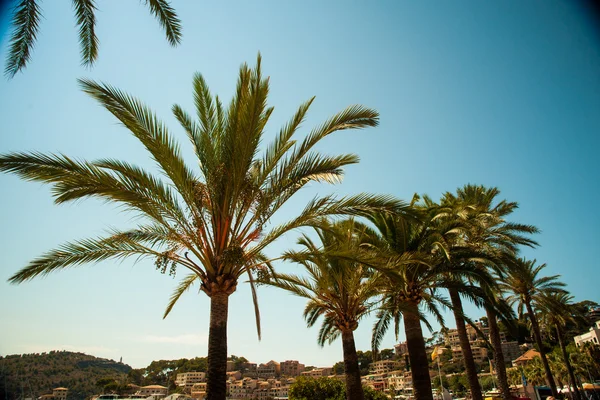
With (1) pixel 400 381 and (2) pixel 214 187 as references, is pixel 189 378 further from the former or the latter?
(2) pixel 214 187

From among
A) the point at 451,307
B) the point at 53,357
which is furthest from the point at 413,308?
the point at 53,357

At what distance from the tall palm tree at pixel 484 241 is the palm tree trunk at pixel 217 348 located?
919 centimetres

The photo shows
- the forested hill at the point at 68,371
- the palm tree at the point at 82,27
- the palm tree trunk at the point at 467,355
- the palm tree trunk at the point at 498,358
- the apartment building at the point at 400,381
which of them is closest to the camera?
the palm tree at the point at 82,27

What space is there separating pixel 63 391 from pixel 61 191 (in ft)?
216

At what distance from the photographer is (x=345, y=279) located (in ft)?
45.1

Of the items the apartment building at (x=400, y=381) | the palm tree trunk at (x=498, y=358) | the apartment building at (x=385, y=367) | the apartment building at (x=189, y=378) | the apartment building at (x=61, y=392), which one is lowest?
the apartment building at (x=400, y=381)

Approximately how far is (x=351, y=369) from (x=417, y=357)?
248 centimetres

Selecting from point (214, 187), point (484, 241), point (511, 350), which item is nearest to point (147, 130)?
point (214, 187)

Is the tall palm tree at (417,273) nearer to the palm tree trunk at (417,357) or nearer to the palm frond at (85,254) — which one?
the palm tree trunk at (417,357)

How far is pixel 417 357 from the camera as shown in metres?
13.0

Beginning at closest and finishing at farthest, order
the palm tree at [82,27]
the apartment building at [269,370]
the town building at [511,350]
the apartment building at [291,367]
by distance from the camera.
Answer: the palm tree at [82,27]
the town building at [511,350]
the apartment building at [269,370]
the apartment building at [291,367]

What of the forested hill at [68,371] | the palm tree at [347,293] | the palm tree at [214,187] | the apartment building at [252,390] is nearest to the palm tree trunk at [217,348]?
the palm tree at [214,187]

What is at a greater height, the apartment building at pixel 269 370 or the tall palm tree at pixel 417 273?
the tall palm tree at pixel 417 273

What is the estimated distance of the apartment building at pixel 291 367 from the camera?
527 ft
